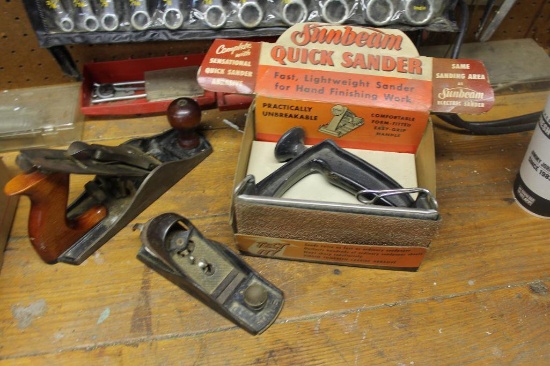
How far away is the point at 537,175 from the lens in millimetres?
903

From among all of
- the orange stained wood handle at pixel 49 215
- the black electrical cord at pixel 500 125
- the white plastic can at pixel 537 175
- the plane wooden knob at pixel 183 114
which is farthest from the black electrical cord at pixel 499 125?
the orange stained wood handle at pixel 49 215

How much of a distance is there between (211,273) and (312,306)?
192 millimetres

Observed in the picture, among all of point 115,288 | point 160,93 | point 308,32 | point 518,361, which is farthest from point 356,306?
point 160,93

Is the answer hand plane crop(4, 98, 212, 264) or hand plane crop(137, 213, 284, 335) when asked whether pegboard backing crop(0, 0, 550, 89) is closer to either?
hand plane crop(4, 98, 212, 264)

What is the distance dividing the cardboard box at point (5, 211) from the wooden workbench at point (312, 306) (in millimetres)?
15

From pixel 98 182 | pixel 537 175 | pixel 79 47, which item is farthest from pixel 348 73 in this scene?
pixel 79 47

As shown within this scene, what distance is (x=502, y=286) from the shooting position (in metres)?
0.86

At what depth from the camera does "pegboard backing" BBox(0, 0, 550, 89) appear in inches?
42.6

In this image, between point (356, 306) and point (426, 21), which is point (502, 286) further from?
point (426, 21)

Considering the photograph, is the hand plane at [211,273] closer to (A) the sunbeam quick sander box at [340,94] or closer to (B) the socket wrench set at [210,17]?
(A) the sunbeam quick sander box at [340,94]

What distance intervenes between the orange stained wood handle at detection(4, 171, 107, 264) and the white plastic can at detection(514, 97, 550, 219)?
87cm

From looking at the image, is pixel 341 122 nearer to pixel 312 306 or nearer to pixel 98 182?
pixel 312 306

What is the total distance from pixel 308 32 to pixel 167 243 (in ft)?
1.65

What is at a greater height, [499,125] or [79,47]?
[79,47]
